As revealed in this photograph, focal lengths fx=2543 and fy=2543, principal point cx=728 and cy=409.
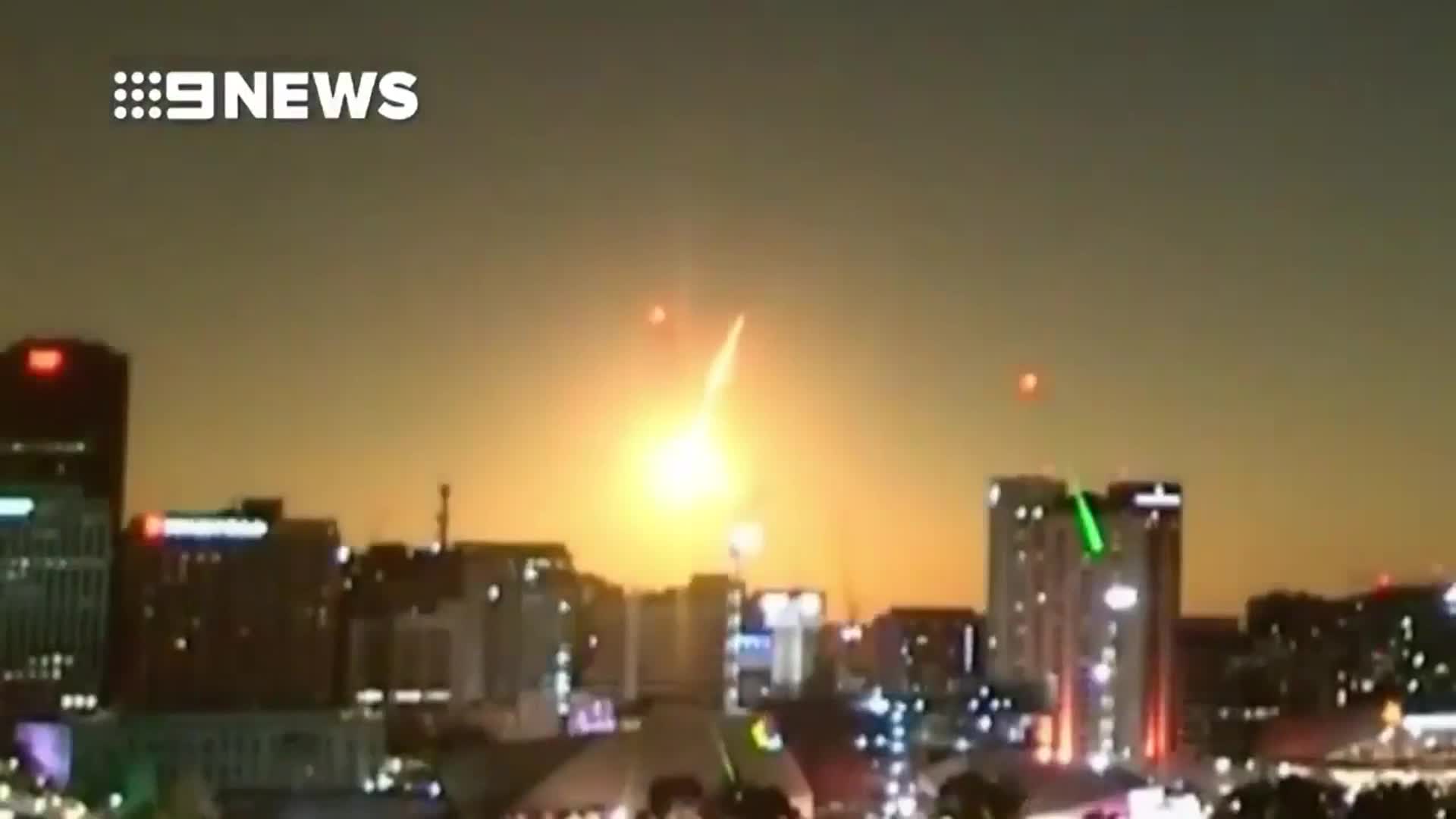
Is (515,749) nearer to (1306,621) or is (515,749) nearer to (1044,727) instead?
(1044,727)

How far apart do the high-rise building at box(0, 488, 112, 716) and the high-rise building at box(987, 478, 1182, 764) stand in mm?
6317

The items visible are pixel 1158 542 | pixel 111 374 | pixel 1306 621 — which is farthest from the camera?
pixel 1306 621

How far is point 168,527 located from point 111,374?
102 cm

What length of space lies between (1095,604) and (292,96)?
14.9 m

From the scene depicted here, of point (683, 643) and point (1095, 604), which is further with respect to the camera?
point (683, 643)

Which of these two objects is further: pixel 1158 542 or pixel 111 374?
pixel 1158 542

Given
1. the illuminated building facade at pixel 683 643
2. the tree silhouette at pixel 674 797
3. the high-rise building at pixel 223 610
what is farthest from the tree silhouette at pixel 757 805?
the illuminated building facade at pixel 683 643

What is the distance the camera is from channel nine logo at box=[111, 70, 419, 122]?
3.27m

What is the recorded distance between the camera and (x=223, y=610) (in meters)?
15.4

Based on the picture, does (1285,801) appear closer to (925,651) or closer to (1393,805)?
(1393,805)

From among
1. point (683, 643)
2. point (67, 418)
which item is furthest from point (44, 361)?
point (683, 643)

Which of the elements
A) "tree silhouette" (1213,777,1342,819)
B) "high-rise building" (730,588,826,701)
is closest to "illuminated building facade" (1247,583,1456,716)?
"high-rise building" (730,588,826,701)

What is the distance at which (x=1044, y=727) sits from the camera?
17609 millimetres

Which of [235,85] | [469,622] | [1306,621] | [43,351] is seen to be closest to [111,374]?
[43,351]
